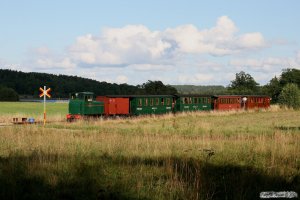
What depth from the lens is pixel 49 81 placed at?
A: 166 metres

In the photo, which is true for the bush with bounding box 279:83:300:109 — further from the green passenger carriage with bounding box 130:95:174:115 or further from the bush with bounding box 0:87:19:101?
the bush with bounding box 0:87:19:101

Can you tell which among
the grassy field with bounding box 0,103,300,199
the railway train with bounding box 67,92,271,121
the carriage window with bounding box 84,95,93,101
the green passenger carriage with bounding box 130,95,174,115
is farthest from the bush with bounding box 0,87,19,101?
the grassy field with bounding box 0,103,300,199

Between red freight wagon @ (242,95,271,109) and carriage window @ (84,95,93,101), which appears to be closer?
carriage window @ (84,95,93,101)

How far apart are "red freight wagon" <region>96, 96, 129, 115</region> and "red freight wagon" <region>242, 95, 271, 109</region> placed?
71.2 feet

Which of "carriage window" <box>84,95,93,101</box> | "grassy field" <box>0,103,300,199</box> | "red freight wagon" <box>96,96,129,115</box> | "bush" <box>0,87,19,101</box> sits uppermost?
"bush" <box>0,87,19,101</box>

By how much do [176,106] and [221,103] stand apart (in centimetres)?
917

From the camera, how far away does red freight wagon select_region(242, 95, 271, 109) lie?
59.0 meters

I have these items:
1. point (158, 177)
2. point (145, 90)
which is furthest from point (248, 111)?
point (158, 177)

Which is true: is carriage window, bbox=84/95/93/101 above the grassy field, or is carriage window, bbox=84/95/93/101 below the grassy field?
above

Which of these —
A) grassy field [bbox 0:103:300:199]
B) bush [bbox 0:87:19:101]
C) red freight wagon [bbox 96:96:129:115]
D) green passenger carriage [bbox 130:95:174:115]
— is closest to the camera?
grassy field [bbox 0:103:300:199]

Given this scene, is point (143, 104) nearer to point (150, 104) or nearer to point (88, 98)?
point (150, 104)

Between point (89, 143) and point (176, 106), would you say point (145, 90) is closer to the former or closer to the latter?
point (176, 106)

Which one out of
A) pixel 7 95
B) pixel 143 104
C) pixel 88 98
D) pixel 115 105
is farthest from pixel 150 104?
pixel 7 95

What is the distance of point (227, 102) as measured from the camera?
5681 cm
